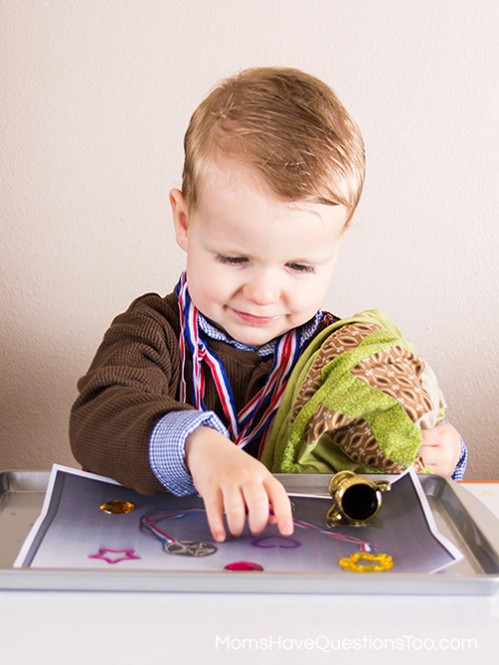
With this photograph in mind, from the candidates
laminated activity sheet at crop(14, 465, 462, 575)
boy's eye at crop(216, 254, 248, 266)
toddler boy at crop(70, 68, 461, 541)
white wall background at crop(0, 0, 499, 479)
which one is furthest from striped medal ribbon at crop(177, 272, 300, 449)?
white wall background at crop(0, 0, 499, 479)

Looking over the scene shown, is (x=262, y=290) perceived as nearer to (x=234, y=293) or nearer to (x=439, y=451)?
(x=234, y=293)

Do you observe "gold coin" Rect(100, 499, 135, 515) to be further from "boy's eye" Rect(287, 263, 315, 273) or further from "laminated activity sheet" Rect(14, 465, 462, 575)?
"boy's eye" Rect(287, 263, 315, 273)

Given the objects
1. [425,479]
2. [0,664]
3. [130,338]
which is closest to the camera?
[0,664]

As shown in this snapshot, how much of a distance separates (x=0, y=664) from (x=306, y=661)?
17cm

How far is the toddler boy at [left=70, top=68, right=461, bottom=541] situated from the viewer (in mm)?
738

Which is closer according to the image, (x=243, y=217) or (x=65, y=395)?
(x=243, y=217)

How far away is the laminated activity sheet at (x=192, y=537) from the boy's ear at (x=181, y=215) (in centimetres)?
30

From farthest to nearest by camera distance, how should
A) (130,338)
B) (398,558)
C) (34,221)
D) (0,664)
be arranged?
(34,221), (130,338), (398,558), (0,664)

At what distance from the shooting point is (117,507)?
0.70 m

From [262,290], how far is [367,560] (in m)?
0.31

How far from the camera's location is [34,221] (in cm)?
125

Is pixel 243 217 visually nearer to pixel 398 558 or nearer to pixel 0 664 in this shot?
pixel 398 558

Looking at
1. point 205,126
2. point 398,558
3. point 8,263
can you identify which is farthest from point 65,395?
point 398,558

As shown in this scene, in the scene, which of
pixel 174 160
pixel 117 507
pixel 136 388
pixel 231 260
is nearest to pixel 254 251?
pixel 231 260
